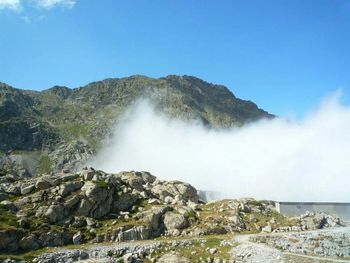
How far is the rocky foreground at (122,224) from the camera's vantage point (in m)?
60.0

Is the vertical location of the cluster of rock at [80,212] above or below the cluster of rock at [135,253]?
above

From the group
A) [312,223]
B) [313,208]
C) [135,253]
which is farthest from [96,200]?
[313,208]

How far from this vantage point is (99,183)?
269ft

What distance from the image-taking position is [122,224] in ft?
243

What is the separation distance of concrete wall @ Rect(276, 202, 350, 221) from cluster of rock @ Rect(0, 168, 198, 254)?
34129mm

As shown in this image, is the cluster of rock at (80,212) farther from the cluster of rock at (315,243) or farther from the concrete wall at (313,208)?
the concrete wall at (313,208)

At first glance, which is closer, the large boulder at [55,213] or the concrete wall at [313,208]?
the large boulder at [55,213]

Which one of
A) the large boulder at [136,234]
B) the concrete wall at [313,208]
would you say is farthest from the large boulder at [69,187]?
the concrete wall at [313,208]

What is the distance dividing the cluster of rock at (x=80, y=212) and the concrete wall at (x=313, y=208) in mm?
34129

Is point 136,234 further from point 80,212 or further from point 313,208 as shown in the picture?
point 313,208

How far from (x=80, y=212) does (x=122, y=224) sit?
8.22 meters

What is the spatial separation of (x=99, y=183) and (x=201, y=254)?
30.0m

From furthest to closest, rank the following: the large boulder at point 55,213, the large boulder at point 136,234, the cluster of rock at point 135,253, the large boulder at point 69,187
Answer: the large boulder at point 69,187, the large boulder at point 136,234, the large boulder at point 55,213, the cluster of rock at point 135,253

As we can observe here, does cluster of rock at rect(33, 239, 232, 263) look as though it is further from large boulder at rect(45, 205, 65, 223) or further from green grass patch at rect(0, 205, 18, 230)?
large boulder at rect(45, 205, 65, 223)
